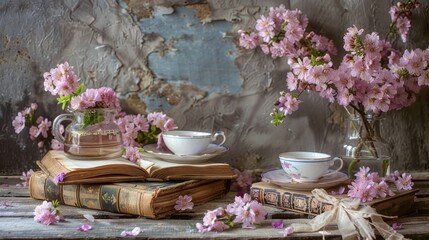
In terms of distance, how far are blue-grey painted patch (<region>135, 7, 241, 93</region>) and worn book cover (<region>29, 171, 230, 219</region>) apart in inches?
15.8

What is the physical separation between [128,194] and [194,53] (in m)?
0.63

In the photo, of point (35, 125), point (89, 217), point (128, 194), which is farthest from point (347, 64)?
point (35, 125)

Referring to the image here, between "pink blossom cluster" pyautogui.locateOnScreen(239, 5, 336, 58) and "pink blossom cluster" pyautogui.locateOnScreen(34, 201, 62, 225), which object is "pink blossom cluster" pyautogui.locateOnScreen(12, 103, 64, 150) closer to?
"pink blossom cluster" pyautogui.locateOnScreen(34, 201, 62, 225)

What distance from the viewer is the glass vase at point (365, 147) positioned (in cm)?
180

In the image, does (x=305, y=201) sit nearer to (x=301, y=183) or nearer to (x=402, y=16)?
(x=301, y=183)

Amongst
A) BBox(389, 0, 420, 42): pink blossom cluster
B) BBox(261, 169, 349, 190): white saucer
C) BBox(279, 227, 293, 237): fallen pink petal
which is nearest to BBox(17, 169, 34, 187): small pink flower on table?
BBox(261, 169, 349, 190): white saucer

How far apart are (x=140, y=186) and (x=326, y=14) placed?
2.87 feet

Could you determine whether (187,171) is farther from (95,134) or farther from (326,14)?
(326,14)

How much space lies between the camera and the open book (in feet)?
5.13

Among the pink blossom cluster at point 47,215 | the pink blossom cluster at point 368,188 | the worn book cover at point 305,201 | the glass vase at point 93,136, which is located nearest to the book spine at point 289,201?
the worn book cover at point 305,201

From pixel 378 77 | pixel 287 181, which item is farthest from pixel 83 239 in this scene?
pixel 378 77

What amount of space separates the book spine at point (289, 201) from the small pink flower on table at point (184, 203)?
0.20m

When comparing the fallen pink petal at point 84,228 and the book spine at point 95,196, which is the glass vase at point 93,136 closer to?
the book spine at point 95,196

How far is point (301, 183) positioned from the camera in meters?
Answer: 1.58
